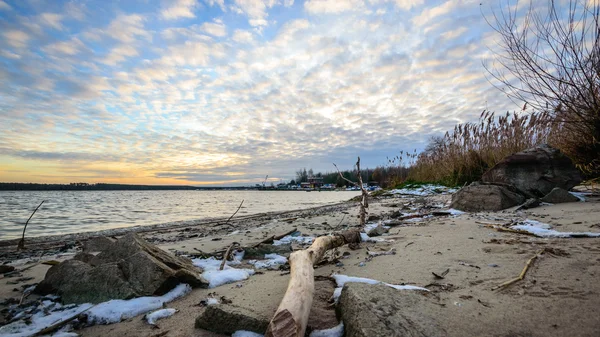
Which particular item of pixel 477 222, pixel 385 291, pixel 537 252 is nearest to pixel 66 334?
pixel 385 291

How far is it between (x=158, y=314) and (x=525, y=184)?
8.17 m

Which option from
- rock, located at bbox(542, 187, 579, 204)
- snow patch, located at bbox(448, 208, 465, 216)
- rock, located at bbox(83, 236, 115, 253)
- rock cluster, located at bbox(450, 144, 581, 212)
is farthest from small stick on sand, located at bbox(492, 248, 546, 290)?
rock, located at bbox(542, 187, 579, 204)

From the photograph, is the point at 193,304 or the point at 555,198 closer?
the point at 193,304

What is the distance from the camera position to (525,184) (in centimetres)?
685

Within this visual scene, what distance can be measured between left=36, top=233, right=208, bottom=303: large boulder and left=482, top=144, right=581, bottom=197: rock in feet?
25.0

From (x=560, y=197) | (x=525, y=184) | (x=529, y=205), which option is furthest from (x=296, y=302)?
(x=525, y=184)

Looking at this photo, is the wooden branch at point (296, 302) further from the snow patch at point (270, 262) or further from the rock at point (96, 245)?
the rock at point (96, 245)

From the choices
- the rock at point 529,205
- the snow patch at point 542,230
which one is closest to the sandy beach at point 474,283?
the snow patch at point 542,230

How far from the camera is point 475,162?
1146 centimetres

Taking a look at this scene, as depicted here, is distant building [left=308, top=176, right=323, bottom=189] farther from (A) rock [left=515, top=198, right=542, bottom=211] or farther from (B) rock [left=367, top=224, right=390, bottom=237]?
(B) rock [left=367, top=224, right=390, bottom=237]

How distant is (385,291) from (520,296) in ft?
2.83

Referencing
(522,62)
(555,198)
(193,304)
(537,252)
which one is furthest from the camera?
(555,198)

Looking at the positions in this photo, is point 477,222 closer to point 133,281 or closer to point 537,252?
point 537,252

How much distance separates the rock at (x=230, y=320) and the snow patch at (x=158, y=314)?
38cm
